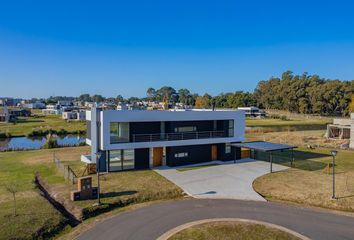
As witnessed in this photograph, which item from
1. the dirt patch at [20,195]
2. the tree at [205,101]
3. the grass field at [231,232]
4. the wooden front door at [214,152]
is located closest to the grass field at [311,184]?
the grass field at [231,232]

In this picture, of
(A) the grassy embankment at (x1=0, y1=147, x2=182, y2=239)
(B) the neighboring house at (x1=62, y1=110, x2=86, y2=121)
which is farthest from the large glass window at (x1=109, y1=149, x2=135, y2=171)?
(B) the neighboring house at (x1=62, y1=110, x2=86, y2=121)

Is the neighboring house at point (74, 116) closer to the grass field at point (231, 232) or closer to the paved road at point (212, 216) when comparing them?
the paved road at point (212, 216)

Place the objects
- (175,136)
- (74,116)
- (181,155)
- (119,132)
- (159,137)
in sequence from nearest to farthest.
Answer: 1. (119,132)
2. (159,137)
3. (175,136)
4. (181,155)
5. (74,116)

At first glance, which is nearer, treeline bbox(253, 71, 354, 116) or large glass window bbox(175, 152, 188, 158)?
large glass window bbox(175, 152, 188, 158)

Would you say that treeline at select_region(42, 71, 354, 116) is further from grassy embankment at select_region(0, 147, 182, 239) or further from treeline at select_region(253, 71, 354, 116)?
grassy embankment at select_region(0, 147, 182, 239)

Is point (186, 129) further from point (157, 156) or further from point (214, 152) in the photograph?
point (214, 152)

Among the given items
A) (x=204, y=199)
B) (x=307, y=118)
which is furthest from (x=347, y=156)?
(x=307, y=118)

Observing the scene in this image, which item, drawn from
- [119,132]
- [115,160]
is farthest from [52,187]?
[119,132]
